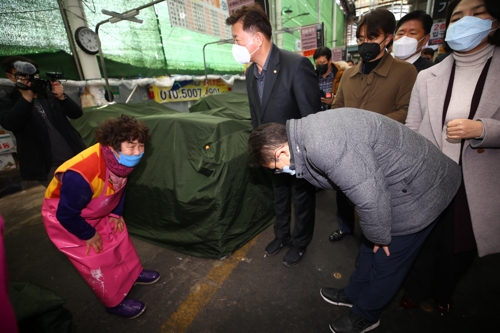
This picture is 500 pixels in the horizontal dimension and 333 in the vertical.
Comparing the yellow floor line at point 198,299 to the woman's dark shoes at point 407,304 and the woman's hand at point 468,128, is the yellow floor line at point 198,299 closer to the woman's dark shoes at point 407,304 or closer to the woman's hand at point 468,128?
the woman's dark shoes at point 407,304

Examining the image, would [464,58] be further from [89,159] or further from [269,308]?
[89,159]

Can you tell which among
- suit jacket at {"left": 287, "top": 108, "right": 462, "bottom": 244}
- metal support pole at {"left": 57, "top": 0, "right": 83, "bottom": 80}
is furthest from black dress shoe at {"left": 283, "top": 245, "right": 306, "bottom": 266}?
metal support pole at {"left": 57, "top": 0, "right": 83, "bottom": 80}

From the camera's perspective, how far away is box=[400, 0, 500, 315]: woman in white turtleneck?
1.09 metres

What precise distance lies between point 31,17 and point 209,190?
15.0 feet

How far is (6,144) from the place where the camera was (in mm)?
3652

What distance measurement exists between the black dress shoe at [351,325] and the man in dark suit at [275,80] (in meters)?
0.75

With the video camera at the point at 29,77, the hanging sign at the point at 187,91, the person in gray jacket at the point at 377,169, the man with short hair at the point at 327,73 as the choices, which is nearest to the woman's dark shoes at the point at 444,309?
the person in gray jacket at the point at 377,169

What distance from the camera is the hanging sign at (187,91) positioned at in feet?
19.1

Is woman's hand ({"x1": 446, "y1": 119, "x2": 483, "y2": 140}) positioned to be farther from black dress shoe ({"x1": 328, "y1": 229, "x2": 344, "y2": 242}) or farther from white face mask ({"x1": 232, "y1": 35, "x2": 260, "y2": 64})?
black dress shoe ({"x1": 328, "y1": 229, "x2": 344, "y2": 242})

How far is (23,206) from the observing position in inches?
137

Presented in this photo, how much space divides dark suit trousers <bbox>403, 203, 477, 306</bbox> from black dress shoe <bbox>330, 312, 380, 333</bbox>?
38 cm

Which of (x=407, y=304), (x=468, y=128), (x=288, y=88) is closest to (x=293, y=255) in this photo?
(x=407, y=304)

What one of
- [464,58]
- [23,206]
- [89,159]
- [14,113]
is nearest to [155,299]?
[89,159]

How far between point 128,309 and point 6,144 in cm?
383
